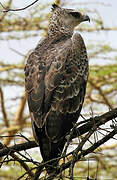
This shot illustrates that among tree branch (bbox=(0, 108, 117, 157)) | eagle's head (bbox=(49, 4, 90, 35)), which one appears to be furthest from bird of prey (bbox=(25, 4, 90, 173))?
eagle's head (bbox=(49, 4, 90, 35))

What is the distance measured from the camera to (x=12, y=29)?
10438 millimetres

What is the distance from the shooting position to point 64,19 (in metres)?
6.63

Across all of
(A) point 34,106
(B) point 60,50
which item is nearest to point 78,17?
(B) point 60,50

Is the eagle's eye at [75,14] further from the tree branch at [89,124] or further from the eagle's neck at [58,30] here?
the tree branch at [89,124]

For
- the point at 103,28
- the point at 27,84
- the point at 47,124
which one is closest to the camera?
the point at 47,124

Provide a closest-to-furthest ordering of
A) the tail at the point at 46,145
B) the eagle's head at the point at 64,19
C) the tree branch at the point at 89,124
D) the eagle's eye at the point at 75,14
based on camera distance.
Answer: the tree branch at the point at 89,124
the tail at the point at 46,145
the eagle's head at the point at 64,19
the eagle's eye at the point at 75,14

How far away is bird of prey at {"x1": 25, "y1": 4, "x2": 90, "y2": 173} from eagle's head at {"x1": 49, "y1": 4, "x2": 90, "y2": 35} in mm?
1040

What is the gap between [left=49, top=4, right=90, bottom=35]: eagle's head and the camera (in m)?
6.53

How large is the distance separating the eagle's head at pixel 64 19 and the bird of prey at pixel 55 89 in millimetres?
1040

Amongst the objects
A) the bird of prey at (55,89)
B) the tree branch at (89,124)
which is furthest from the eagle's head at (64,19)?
the tree branch at (89,124)

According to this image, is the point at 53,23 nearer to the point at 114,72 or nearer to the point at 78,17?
the point at 78,17

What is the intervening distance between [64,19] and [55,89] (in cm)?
227

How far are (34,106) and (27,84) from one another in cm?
41

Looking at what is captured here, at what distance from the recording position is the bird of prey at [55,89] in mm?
4531
